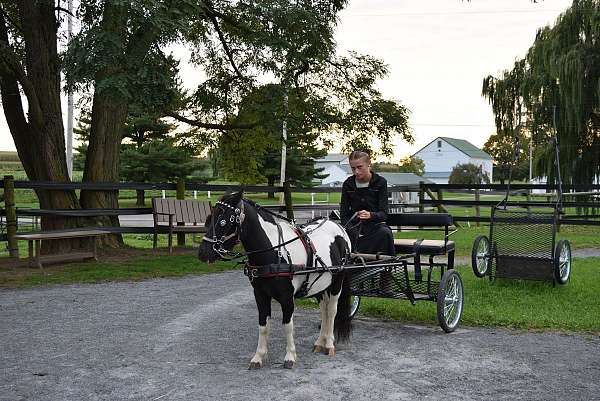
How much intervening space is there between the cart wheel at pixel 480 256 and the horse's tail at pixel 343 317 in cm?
400

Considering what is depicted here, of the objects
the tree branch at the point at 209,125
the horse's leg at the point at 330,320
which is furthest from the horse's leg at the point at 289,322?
the tree branch at the point at 209,125

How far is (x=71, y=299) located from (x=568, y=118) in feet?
62.5

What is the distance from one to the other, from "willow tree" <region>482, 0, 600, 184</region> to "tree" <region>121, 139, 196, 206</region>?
20.7m

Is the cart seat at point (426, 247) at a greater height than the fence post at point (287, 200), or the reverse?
the fence post at point (287, 200)

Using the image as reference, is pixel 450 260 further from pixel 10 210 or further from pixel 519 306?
pixel 10 210

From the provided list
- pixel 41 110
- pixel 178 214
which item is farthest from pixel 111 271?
pixel 41 110

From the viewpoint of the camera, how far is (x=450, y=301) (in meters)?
7.37

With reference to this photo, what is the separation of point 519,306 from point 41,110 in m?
10.3

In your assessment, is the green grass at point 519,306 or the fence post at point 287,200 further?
the fence post at point 287,200

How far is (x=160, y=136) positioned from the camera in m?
41.6

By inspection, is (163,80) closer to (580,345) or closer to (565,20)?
(580,345)

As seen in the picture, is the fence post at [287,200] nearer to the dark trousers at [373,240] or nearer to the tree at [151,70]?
the tree at [151,70]

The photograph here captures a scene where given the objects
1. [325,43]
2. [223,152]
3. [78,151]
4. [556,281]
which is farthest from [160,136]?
[556,281]

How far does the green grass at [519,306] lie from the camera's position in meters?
7.56
